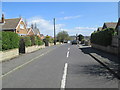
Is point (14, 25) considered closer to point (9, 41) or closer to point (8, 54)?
point (9, 41)

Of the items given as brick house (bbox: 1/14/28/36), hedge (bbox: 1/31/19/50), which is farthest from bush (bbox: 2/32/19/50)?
brick house (bbox: 1/14/28/36)

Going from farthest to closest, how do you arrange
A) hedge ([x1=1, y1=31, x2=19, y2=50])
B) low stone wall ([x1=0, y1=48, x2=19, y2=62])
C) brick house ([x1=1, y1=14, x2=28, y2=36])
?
brick house ([x1=1, y1=14, x2=28, y2=36])
hedge ([x1=1, y1=31, x2=19, y2=50])
low stone wall ([x1=0, y1=48, x2=19, y2=62])

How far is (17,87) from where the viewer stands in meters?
6.32

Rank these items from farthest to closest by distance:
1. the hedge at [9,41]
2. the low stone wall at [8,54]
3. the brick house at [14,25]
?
the brick house at [14,25]
the hedge at [9,41]
the low stone wall at [8,54]

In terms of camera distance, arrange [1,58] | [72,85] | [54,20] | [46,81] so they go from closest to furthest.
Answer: [72,85] < [46,81] < [1,58] < [54,20]

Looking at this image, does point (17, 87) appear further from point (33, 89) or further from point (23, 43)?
point (23, 43)

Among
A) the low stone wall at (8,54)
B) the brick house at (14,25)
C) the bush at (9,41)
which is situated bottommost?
the low stone wall at (8,54)

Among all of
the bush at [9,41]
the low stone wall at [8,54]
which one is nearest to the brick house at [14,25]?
the bush at [9,41]

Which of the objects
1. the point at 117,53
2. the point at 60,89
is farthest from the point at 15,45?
the point at 60,89

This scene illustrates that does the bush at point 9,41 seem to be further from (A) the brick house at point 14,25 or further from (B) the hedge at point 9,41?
(A) the brick house at point 14,25

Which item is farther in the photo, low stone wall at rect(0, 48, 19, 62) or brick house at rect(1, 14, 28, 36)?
brick house at rect(1, 14, 28, 36)

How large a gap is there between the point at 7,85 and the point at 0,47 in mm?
8911

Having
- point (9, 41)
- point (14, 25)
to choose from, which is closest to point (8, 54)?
point (9, 41)

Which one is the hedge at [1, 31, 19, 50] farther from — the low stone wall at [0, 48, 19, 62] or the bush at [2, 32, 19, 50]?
the low stone wall at [0, 48, 19, 62]
